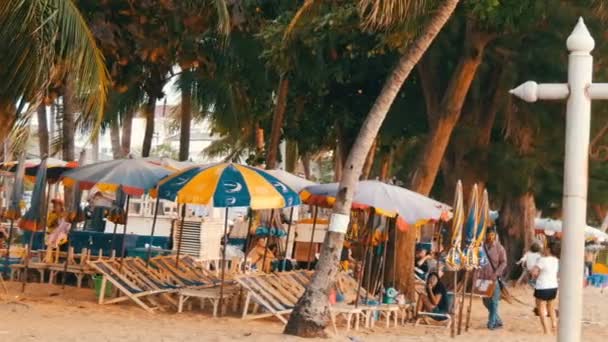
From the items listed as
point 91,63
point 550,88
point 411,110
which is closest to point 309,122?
point 411,110

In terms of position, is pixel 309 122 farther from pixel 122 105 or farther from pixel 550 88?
pixel 550 88

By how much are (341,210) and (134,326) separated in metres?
3.03

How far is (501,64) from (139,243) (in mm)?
8219

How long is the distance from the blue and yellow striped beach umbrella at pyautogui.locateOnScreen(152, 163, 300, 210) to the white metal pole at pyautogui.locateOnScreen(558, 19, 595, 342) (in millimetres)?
8101

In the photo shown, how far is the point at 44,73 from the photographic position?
40.8 ft

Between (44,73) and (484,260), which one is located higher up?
(44,73)

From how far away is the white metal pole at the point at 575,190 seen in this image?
21.9 feet

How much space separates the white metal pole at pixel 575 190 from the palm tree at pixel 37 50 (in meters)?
7.10

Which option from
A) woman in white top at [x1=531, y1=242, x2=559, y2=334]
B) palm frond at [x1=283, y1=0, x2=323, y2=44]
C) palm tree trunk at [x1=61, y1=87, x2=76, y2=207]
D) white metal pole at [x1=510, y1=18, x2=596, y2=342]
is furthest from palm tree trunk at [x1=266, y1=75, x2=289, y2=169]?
white metal pole at [x1=510, y1=18, x2=596, y2=342]

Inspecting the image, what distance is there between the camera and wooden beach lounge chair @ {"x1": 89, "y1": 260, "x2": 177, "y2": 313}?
614 inches

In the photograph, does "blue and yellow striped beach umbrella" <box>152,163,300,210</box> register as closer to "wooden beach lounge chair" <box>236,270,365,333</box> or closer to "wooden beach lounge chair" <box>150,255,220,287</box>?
"wooden beach lounge chair" <box>236,270,365,333</box>

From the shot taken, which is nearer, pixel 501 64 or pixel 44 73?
pixel 44 73

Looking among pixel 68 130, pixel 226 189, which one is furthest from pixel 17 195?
pixel 68 130

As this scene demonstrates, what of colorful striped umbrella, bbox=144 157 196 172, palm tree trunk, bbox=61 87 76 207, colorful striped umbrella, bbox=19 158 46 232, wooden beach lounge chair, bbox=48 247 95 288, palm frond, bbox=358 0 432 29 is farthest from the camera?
palm tree trunk, bbox=61 87 76 207
